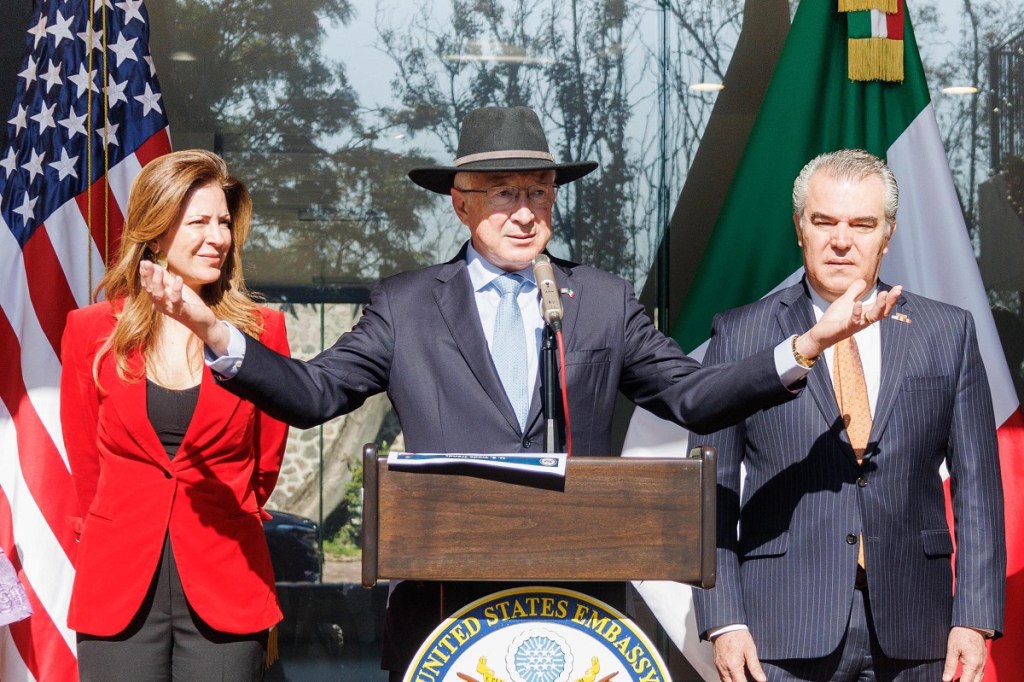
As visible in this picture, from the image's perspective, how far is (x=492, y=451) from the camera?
2.66 metres

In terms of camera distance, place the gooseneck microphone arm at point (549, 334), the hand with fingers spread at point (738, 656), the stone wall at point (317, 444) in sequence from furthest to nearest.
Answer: the stone wall at point (317, 444) → the hand with fingers spread at point (738, 656) → the gooseneck microphone arm at point (549, 334)

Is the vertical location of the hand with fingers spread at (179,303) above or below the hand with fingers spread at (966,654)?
above

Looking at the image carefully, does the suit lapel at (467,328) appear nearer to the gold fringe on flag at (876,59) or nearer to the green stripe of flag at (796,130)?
the green stripe of flag at (796,130)

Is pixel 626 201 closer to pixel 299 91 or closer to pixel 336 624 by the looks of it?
pixel 299 91

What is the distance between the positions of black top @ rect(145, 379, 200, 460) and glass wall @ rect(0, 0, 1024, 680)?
1.86 metres

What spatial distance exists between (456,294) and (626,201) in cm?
230

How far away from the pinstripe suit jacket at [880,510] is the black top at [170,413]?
4.14 feet

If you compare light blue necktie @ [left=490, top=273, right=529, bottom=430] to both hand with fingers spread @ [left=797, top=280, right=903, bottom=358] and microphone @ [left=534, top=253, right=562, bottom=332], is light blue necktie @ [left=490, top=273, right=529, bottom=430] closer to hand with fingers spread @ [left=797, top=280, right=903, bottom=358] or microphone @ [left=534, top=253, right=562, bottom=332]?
microphone @ [left=534, top=253, right=562, bottom=332]

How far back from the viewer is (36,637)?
385 cm

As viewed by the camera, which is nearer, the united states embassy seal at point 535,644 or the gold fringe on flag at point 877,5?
the united states embassy seal at point 535,644

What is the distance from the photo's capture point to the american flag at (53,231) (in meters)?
3.85

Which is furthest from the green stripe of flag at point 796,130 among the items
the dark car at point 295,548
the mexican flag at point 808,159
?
the dark car at point 295,548

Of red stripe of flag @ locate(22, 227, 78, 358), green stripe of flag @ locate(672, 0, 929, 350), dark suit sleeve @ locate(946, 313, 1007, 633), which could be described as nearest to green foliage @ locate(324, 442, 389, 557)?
red stripe of flag @ locate(22, 227, 78, 358)

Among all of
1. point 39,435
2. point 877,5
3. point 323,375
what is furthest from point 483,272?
point 877,5
